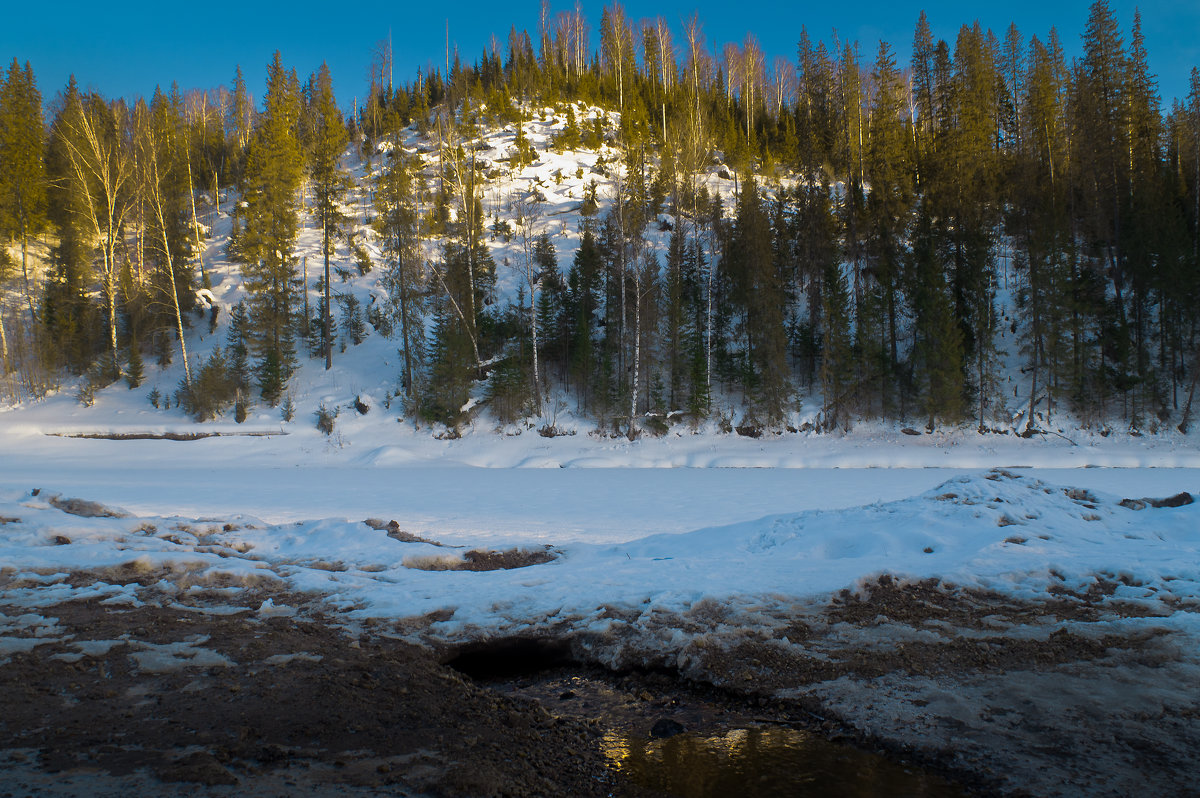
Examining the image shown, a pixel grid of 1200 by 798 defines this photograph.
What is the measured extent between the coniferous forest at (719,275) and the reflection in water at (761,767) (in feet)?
71.3

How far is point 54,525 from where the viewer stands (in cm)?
831

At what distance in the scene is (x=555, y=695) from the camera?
4738mm

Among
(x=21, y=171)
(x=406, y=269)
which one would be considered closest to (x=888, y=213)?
(x=406, y=269)

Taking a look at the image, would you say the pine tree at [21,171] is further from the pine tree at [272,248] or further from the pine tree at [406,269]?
the pine tree at [406,269]

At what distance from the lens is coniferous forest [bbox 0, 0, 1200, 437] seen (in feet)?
88.1

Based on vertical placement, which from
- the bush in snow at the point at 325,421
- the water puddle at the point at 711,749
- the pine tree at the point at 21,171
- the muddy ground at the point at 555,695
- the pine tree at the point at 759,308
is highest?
the pine tree at the point at 21,171

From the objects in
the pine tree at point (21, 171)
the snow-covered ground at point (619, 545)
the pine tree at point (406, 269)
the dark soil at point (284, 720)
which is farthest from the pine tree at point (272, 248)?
the dark soil at point (284, 720)

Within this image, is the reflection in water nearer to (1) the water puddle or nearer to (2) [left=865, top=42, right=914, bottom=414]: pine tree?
(1) the water puddle

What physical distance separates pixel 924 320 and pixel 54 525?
2980 cm

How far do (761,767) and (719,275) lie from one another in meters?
30.0

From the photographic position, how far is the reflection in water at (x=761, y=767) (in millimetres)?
3330

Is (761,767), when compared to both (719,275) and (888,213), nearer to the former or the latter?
(719,275)

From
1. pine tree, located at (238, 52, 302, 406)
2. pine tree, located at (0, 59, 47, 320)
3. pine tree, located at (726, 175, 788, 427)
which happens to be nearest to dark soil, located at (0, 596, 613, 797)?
pine tree, located at (726, 175, 788, 427)

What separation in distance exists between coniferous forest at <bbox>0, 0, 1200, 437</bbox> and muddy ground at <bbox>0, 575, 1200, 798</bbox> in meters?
20.2
